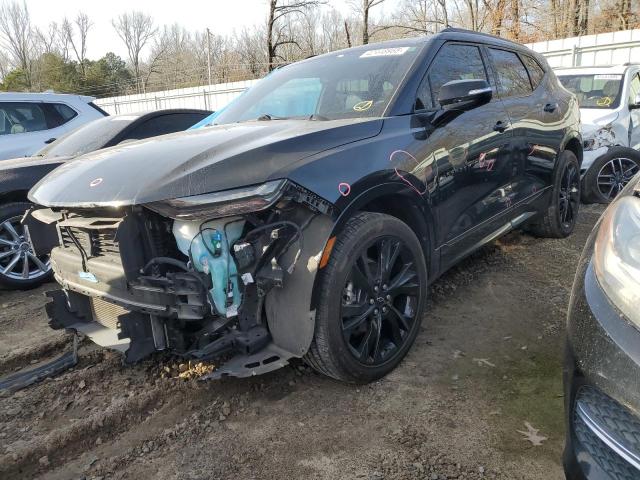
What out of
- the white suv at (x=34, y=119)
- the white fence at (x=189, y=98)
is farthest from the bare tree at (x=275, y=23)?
the white suv at (x=34, y=119)

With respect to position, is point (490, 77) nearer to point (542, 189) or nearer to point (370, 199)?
point (542, 189)

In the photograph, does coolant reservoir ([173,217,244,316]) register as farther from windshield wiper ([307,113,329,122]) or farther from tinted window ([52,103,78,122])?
tinted window ([52,103,78,122])

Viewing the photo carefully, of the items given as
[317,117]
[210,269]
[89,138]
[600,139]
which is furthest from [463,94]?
[600,139]

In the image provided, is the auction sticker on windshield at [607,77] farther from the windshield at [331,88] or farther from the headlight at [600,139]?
the windshield at [331,88]

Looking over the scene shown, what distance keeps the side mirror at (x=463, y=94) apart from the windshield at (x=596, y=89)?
5.27m

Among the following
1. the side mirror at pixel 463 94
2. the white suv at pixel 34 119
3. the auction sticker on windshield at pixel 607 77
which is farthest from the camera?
the auction sticker on windshield at pixel 607 77

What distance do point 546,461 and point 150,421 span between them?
6.01 ft

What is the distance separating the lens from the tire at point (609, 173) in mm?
6371

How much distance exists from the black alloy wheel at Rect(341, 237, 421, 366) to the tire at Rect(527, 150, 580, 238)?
2.49 meters

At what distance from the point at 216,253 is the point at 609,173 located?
6.18 m

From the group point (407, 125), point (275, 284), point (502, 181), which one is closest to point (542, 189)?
point (502, 181)

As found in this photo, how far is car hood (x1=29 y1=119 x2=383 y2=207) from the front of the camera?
6.58ft

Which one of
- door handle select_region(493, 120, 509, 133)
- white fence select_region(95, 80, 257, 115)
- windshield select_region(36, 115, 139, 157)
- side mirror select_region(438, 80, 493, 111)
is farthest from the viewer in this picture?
white fence select_region(95, 80, 257, 115)

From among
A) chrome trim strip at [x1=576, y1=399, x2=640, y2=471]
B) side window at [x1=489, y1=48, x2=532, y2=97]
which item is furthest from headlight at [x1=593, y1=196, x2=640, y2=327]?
side window at [x1=489, y1=48, x2=532, y2=97]
